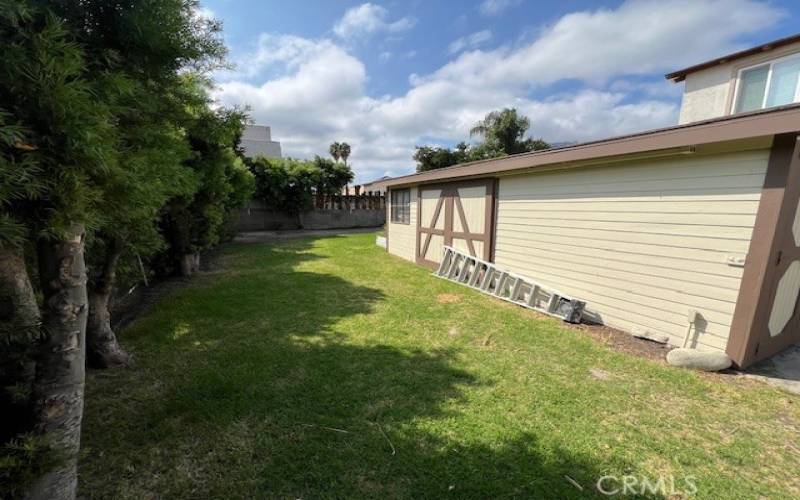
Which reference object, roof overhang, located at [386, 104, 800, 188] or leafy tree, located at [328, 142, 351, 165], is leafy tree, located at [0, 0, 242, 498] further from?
leafy tree, located at [328, 142, 351, 165]

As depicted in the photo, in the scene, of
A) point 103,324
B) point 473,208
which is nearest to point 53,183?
point 103,324

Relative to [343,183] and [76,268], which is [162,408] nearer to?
[76,268]

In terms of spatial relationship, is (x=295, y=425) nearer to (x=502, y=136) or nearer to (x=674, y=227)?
(x=674, y=227)

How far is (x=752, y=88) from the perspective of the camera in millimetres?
7172

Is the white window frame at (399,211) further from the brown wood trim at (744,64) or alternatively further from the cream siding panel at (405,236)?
the brown wood trim at (744,64)

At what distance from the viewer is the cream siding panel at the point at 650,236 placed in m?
3.33

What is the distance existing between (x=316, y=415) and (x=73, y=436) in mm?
1398

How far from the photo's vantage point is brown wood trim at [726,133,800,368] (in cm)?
294

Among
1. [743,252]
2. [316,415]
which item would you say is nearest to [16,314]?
[316,415]

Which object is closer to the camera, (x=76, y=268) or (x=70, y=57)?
(x=70, y=57)

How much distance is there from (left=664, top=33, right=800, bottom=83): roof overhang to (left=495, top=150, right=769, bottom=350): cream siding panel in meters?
5.87

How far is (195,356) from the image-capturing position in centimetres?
337

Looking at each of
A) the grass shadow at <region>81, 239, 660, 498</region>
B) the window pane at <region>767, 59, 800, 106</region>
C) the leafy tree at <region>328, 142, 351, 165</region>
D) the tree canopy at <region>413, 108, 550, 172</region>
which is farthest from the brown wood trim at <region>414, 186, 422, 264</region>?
the leafy tree at <region>328, 142, 351, 165</region>

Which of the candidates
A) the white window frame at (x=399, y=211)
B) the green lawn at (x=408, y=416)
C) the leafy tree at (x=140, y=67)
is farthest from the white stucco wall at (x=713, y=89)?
the leafy tree at (x=140, y=67)
